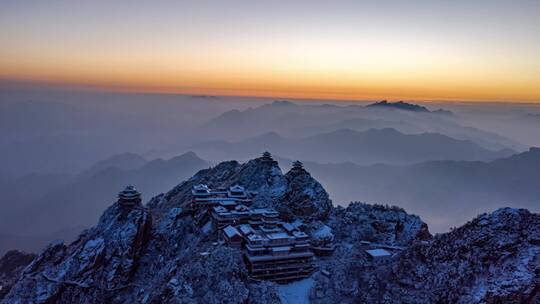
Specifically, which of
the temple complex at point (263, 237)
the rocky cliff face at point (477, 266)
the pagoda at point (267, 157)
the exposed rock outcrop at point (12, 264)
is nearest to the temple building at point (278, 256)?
the temple complex at point (263, 237)

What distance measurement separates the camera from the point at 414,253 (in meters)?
42.2

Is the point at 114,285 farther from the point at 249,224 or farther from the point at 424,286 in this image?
the point at 424,286

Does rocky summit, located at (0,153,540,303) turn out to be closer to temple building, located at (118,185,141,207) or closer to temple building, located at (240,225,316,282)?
temple building, located at (118,185,141,207)

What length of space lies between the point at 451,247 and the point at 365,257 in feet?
42.5

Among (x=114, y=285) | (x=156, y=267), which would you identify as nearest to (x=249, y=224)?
(x=156, y=267)

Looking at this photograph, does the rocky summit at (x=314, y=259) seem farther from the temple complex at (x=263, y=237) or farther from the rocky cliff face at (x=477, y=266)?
the temple complex at (x=263, y=237)

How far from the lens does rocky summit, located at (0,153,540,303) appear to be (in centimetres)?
3484

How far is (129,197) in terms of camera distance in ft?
190

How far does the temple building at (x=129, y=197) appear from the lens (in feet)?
189

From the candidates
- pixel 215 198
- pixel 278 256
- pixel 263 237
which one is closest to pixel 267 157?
pixel 215 198

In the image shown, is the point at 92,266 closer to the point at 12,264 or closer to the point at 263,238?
the point at 263,238

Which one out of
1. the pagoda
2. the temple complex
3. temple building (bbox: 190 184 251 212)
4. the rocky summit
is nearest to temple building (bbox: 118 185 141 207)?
the rocky summit

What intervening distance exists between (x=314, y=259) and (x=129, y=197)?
3356cm

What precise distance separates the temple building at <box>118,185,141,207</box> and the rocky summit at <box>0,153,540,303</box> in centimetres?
45
